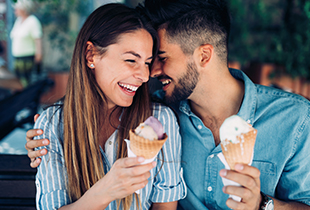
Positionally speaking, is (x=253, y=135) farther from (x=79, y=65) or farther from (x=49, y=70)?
(x=49, y=70)

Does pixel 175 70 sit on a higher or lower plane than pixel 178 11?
lower

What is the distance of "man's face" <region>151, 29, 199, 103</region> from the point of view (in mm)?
1887

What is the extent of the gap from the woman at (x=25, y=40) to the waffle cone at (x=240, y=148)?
5618 mm

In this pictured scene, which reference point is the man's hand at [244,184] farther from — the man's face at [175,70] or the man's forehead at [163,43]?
the man's forehead at [163,43]

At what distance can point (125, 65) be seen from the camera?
1645 mm

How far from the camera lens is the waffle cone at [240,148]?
117cm

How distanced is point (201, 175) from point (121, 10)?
4.17 feet

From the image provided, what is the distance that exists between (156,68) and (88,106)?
1.89 feet

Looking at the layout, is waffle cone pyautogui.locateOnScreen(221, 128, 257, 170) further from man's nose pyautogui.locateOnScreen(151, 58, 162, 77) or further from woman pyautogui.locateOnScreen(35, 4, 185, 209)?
man's nose pyautogui.locateOnScreen(151, 58, 162, 77)

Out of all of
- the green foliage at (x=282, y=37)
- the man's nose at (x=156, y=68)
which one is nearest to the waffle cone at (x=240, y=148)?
the man's nose at (x=156, y=68)

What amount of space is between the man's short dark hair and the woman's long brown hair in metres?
0.20

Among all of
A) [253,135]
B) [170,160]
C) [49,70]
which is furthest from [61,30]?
[253,135]

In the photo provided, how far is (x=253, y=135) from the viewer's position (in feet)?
3.90

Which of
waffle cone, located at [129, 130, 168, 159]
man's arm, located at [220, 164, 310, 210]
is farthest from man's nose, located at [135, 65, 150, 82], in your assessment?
man's arm, located at [220, 164, 310, 210]
